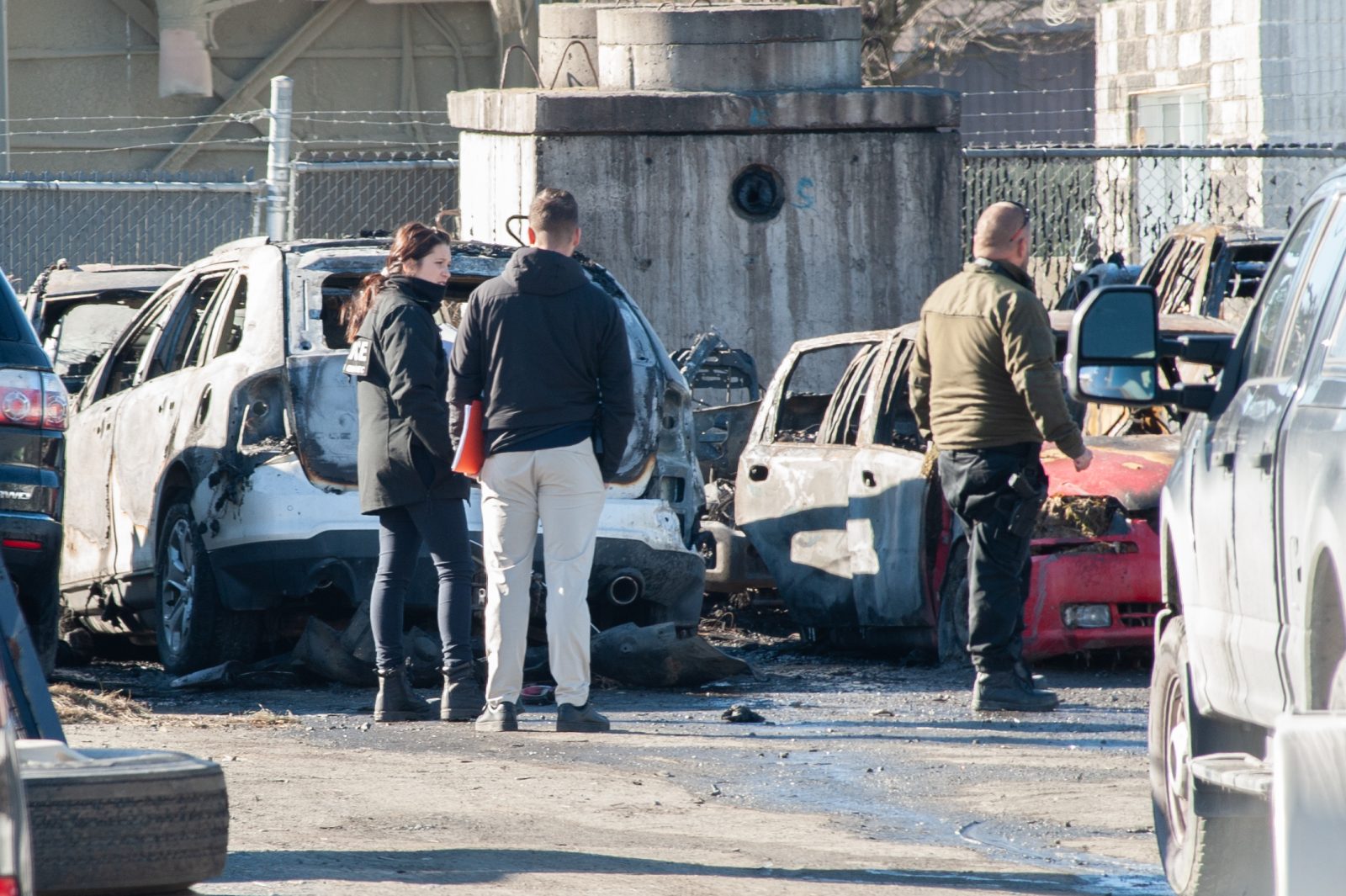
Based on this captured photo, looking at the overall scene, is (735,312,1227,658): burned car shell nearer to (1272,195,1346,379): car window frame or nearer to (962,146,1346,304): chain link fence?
(1272,195,1346,379): car window frame

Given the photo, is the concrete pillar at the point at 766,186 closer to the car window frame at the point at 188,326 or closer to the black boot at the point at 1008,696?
the car window frame at the point at 188,326

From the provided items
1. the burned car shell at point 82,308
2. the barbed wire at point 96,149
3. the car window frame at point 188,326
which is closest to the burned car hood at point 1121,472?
the car window frame at point 188,326

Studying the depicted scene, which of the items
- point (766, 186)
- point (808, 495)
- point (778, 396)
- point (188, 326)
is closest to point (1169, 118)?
point (766, 186)

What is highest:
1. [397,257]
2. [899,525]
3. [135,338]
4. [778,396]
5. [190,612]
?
[397,257]

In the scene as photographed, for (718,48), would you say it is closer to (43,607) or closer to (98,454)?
(98,454)

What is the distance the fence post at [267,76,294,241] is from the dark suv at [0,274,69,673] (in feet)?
20.5

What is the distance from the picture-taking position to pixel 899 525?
9469mm

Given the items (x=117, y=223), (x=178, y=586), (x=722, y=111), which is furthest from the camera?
(x=117, y=223)

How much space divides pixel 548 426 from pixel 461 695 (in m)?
1.07

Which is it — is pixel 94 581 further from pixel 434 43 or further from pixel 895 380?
pixel 434 43

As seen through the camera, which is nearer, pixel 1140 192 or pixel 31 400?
pixel 31 400

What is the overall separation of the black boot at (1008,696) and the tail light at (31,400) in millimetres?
3425

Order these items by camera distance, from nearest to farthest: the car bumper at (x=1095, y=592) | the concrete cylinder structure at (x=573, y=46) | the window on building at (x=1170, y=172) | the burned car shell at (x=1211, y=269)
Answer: the car bumper at (x=1095, y=592) → the burned car shell at (x=1211, y=269) → the concrete cylinder structure at (x=573, y=46) → the window on building at (x=1170, y=172)

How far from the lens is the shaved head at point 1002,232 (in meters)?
8.05
